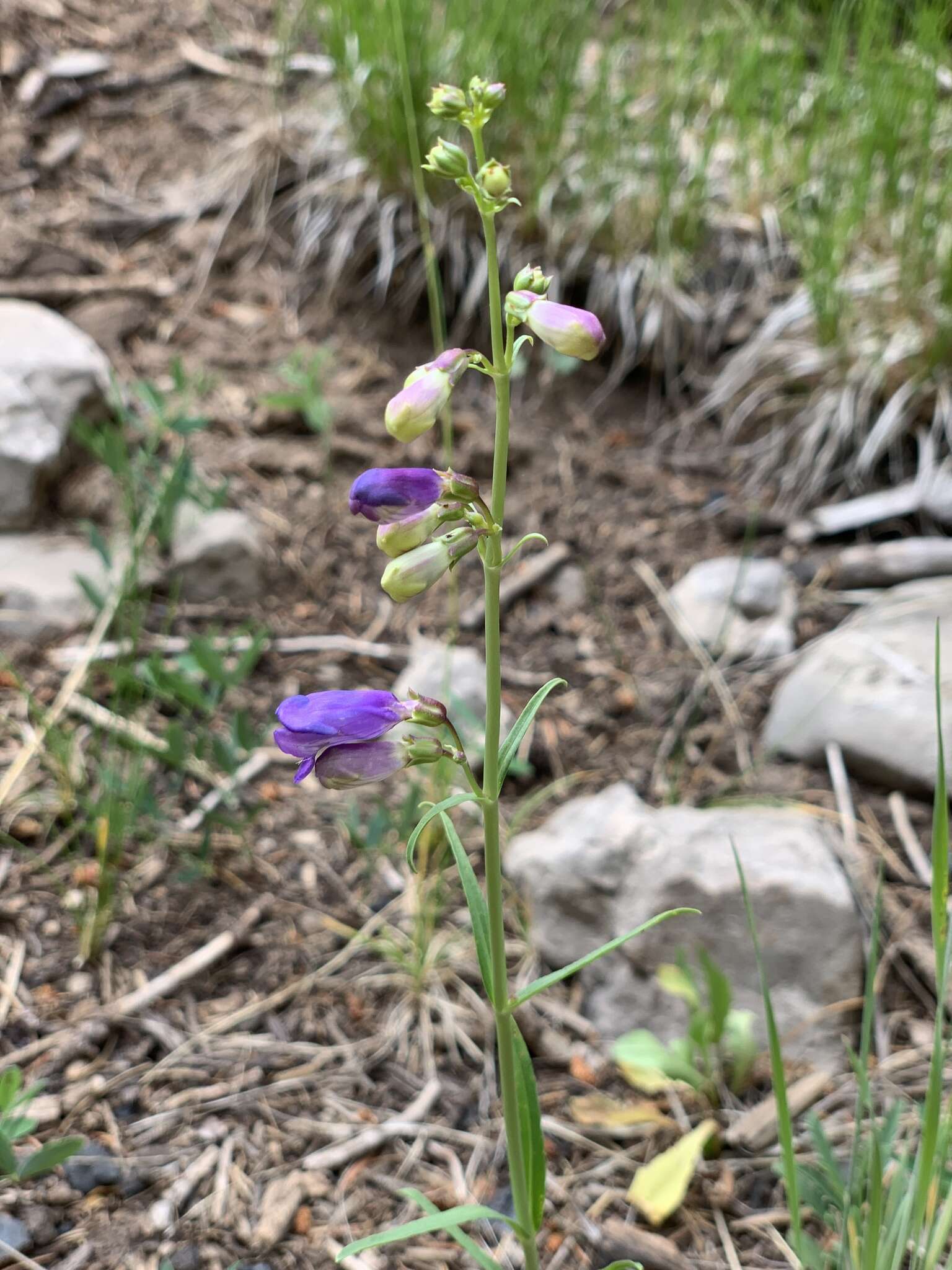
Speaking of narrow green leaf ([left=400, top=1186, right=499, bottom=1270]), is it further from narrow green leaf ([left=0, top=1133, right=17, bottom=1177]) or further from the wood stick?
narrow green leaf ([left=0, top=1133, right=17, bottom=1177])

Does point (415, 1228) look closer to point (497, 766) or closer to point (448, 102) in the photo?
point (497, 766)

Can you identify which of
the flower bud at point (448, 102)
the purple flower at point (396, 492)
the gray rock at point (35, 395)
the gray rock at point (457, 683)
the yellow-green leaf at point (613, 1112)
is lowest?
the yellow-green leaf at point (613, 1112)

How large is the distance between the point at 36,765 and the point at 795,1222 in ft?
5.46

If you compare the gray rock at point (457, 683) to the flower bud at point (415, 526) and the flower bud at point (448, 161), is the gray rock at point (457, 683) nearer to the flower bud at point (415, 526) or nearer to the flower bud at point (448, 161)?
the flower bud at point (415, 526)

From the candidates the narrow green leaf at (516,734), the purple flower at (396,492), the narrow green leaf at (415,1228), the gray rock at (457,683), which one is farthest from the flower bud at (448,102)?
the gray rock at (457,683)

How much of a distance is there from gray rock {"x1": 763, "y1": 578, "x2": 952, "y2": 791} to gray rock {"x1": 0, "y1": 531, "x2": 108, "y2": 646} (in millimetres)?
1667

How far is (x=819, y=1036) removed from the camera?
1885 millimetres

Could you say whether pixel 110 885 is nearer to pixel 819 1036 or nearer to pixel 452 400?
pixel 819 1036

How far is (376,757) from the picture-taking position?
1.19 m

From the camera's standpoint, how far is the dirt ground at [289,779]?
1.68 metres

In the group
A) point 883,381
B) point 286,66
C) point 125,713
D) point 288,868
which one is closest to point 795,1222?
point 288,868

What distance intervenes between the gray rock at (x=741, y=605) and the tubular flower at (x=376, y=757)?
167cm

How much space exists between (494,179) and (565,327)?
15cm

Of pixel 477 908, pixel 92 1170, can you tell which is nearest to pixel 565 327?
pixel 477 908
